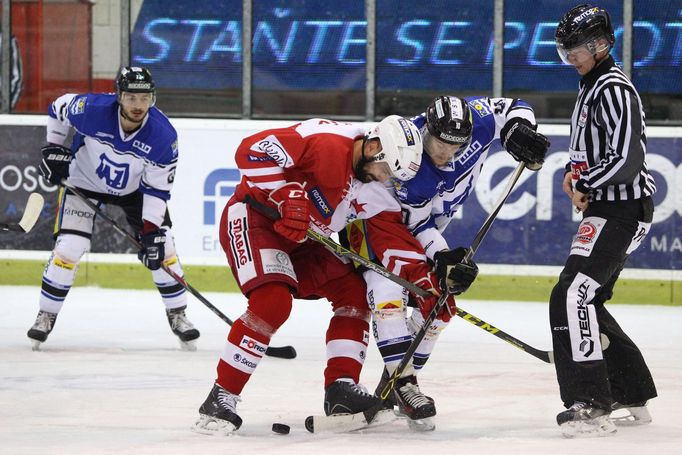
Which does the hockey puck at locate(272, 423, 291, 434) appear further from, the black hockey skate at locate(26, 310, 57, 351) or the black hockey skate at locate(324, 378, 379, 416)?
the black hockey skate at locate(26, 310, 57, 351)

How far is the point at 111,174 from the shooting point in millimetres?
5188

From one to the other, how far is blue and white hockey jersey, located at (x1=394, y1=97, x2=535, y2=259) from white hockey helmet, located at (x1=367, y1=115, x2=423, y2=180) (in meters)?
0.19

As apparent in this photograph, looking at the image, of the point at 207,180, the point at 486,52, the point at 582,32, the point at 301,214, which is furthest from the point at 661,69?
the point at 301,214

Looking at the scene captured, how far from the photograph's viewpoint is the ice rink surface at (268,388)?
3.23 m

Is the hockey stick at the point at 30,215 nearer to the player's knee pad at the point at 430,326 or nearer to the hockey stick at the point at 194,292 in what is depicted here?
the hockey stick at the point at 194,292

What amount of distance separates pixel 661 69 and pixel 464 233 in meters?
1.42

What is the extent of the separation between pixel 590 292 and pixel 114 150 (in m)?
2.43

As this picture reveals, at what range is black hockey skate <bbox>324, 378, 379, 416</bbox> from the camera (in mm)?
3434

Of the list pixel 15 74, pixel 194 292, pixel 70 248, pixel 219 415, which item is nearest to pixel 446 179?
pixel 219 415

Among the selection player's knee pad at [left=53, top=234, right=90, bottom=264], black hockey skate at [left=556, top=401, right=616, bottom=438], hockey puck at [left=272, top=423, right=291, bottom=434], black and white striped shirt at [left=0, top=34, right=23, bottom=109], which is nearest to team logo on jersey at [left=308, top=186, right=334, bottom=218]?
hockey puck at [left=272, top=423, right=291, bottom=434]

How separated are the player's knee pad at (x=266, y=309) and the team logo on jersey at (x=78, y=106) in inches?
81.4

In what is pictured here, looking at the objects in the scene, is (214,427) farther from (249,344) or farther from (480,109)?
(480,109)

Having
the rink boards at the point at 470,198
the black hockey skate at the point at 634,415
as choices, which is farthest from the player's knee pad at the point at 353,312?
the rink boards at the point at 470,198

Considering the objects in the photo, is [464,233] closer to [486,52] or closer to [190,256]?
[486,52]
